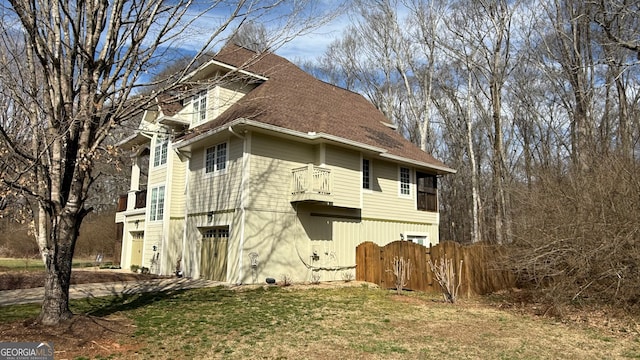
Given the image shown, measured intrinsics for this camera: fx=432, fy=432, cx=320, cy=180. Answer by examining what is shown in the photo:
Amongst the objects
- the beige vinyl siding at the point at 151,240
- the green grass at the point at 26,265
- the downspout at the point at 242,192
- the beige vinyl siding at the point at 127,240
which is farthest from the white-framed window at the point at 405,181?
the green grass at the point at 26,265

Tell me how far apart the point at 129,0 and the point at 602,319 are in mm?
11361

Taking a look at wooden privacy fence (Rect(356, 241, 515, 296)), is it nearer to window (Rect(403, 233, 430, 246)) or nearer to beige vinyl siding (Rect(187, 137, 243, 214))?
window (Rect(403, 233, 430, 246))

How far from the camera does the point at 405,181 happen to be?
19.0 meters

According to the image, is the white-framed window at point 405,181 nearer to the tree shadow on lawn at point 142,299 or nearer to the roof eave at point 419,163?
the roof eave at point 419,163

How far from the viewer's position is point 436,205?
66.9 feet

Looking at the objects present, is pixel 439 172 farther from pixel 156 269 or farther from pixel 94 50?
pixel 94 50

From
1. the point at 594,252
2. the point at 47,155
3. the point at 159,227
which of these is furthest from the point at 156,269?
the point at 594,252

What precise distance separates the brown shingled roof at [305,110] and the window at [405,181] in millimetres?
747

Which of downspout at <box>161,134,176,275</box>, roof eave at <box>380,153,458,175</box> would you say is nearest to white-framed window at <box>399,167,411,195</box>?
roof eave at <box>380,153,458,175</box>

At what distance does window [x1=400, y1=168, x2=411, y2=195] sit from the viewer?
18.8 m

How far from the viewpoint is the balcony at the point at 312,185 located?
14102 millimetres

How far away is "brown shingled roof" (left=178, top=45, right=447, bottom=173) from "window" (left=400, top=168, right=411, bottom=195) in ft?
2.45

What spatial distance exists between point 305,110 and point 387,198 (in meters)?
5.03

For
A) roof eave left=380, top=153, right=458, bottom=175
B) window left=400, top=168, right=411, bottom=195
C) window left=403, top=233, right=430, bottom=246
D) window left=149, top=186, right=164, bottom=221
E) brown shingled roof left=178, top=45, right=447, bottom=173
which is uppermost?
brown shingled roof left=178, top=45, right=447, bottom=173
